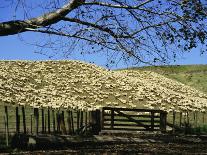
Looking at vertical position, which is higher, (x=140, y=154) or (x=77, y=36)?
(x=77, y=36)

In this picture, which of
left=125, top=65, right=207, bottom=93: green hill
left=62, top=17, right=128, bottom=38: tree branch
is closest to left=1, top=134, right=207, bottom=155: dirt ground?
left=62, top=17, right=128, bottom=38: tree branch

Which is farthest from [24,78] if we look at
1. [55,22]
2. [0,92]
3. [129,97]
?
[55,22]

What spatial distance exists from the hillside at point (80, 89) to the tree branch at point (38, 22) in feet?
79.4

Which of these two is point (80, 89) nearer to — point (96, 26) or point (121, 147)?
point (121, 147)

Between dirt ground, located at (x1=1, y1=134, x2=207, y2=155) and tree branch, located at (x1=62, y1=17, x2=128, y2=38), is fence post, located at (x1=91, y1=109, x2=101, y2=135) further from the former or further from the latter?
tree branch, located at (x1=62, y1=17, x2=128, y2=38)

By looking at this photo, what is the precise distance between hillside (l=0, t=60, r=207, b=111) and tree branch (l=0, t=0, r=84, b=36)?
953 inches

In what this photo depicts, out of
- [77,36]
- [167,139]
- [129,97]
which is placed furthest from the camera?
[129,97]

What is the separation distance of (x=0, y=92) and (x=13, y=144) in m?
23.9

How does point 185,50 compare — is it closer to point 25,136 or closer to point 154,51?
point 154,51

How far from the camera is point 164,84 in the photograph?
61031 mm

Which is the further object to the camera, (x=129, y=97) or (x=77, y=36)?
(x=129, y=97)

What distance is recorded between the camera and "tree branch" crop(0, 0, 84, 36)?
1716 cm

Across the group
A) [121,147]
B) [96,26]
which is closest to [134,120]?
[121,147]

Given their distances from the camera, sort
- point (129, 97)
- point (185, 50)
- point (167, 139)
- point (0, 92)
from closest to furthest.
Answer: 1. point (185, 50)
2. point (167, 139)
3. point (0, 92)
4. point (129, 97)
